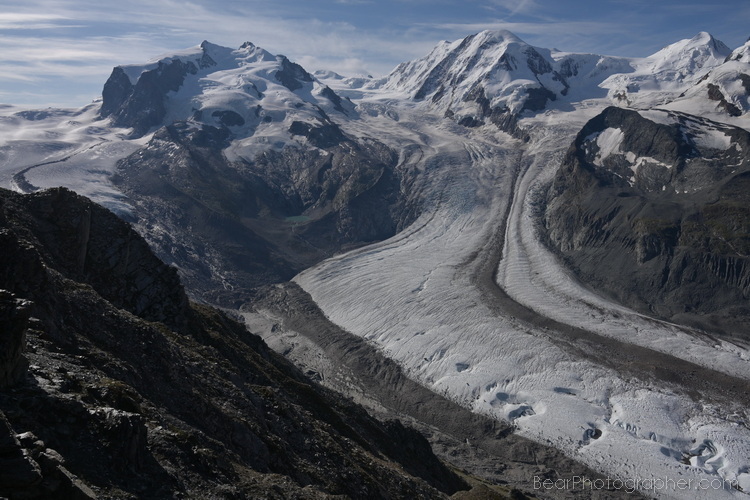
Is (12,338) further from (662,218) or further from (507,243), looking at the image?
(662,218)

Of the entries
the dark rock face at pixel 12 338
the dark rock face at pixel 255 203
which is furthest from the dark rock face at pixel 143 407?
the dark rock face at pixel 255 203

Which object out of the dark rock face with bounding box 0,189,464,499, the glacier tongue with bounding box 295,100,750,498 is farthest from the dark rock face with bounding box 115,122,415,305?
the dark rock face with bounding box 0,189,464,499

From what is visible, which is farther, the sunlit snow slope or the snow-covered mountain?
the snow-covered mountain

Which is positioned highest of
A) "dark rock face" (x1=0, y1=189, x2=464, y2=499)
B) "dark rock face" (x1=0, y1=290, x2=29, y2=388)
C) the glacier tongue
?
"dark rock face" (x1=0, y1=290, x2=29, y2=388)

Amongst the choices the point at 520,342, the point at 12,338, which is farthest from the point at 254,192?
the point at 12,338

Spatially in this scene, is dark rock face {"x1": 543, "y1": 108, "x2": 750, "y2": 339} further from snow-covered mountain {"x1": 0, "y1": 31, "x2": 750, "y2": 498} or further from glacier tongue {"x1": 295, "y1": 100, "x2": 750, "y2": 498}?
glacier tongue {"x1": 295, "y1": 100, "x2": 750, "y2": 498}

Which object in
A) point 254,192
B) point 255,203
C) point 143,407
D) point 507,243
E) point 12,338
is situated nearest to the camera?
point 12,338

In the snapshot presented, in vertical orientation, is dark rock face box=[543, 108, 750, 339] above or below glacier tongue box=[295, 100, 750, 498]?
above
